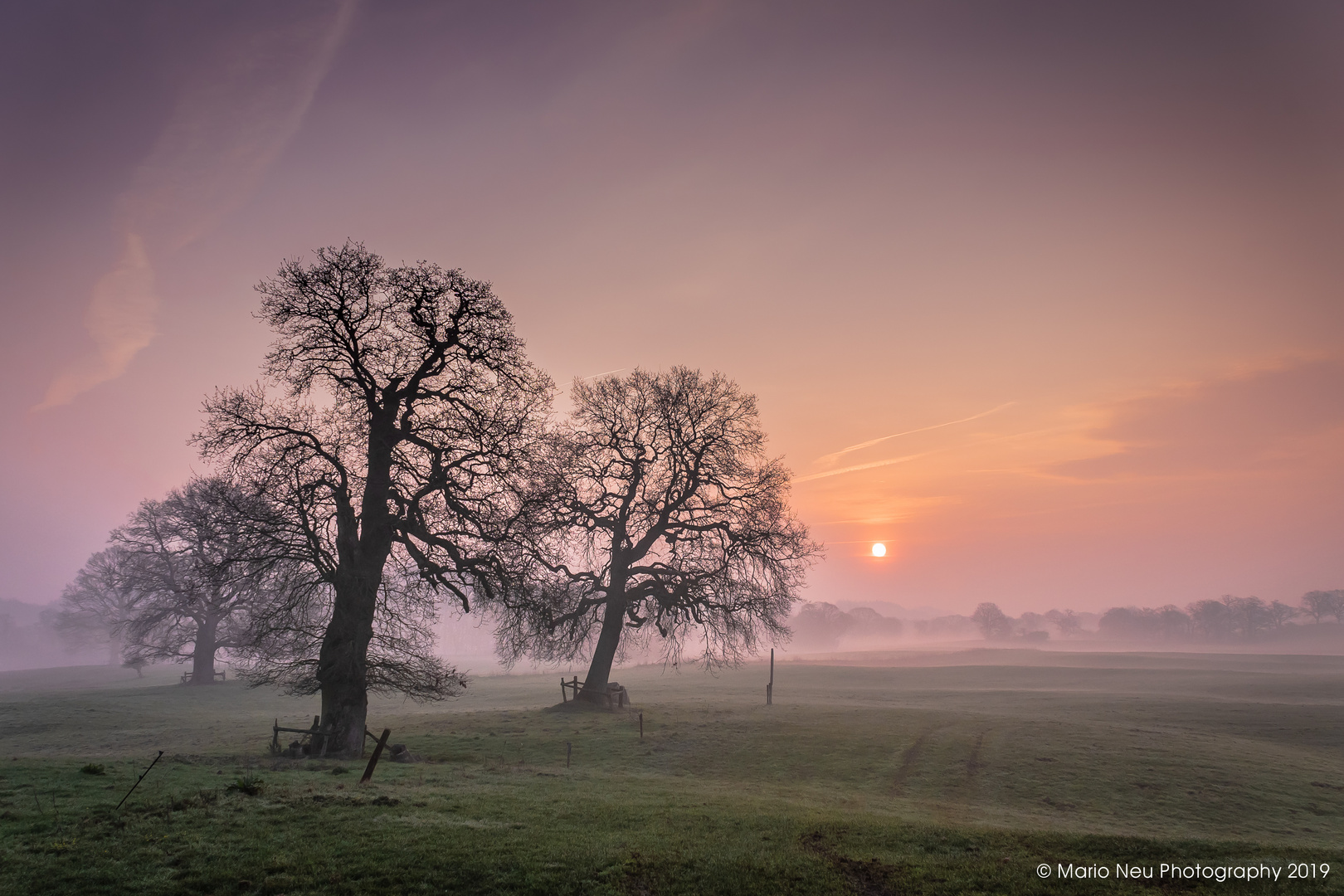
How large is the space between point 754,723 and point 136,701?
42977mm

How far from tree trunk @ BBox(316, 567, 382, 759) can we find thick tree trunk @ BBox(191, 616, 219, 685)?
142ft

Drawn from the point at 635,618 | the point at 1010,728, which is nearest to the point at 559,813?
the point at 635,618

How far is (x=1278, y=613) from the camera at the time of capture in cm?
17988

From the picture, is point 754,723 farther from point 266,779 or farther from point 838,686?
point 838,686

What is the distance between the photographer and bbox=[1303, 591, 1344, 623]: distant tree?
588 feet

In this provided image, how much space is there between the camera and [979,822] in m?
16.3

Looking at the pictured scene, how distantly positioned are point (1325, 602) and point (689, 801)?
259m

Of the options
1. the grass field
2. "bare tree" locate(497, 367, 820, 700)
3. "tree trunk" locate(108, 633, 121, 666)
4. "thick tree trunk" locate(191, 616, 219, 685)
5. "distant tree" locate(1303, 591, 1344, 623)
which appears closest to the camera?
the grass field

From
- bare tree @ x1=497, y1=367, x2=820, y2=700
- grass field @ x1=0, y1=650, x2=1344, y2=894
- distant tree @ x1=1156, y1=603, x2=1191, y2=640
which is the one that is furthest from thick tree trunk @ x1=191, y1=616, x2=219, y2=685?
distant tree @ x1=1156, y1=603, x2=1191, y2=640

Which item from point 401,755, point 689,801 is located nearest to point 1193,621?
point 689,801

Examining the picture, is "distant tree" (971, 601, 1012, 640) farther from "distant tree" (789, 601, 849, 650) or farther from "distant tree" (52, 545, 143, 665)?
"distant tree" (52, 545, 143, 665)

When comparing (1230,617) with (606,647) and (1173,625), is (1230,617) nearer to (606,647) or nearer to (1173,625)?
(1173,625)

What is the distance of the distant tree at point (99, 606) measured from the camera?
234 ft

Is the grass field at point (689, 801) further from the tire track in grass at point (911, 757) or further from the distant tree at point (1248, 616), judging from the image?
the distant tree at point (1248, 616)
